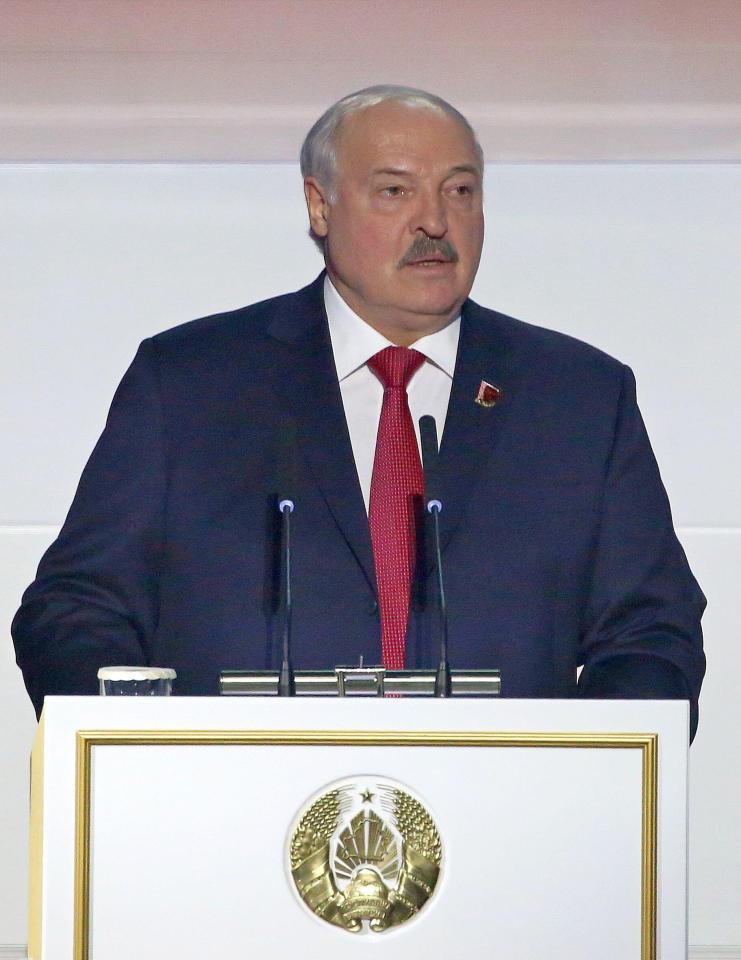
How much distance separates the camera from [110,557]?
10.4ft

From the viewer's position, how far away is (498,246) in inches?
146

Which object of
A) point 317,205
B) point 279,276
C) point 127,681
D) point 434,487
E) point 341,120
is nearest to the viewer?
point 127,681

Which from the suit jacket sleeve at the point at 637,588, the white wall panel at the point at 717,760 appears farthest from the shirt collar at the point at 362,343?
the white wall panel at the point at 717,760

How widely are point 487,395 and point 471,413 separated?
60mm

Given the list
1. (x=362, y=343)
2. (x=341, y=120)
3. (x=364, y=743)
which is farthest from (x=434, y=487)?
(x=341, y=120)

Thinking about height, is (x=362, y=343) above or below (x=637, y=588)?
above

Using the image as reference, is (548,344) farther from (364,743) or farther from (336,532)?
(364,743)

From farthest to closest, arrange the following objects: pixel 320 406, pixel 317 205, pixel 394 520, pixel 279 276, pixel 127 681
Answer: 1. pixel 279 276
2. pixel 317 205
3. pixel 320 406
4. pixel 394 520
5. pixel 127 681

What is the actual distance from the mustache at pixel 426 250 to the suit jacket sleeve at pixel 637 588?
48cm

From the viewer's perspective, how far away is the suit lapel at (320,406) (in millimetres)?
3127

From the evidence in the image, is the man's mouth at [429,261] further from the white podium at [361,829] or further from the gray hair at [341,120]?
the white podium at [361,829]

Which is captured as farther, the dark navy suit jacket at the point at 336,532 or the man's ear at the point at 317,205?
the man's ear at the point at 317,205

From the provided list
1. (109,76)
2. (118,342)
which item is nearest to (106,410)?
(118,342)

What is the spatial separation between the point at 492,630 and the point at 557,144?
3.85 ft
